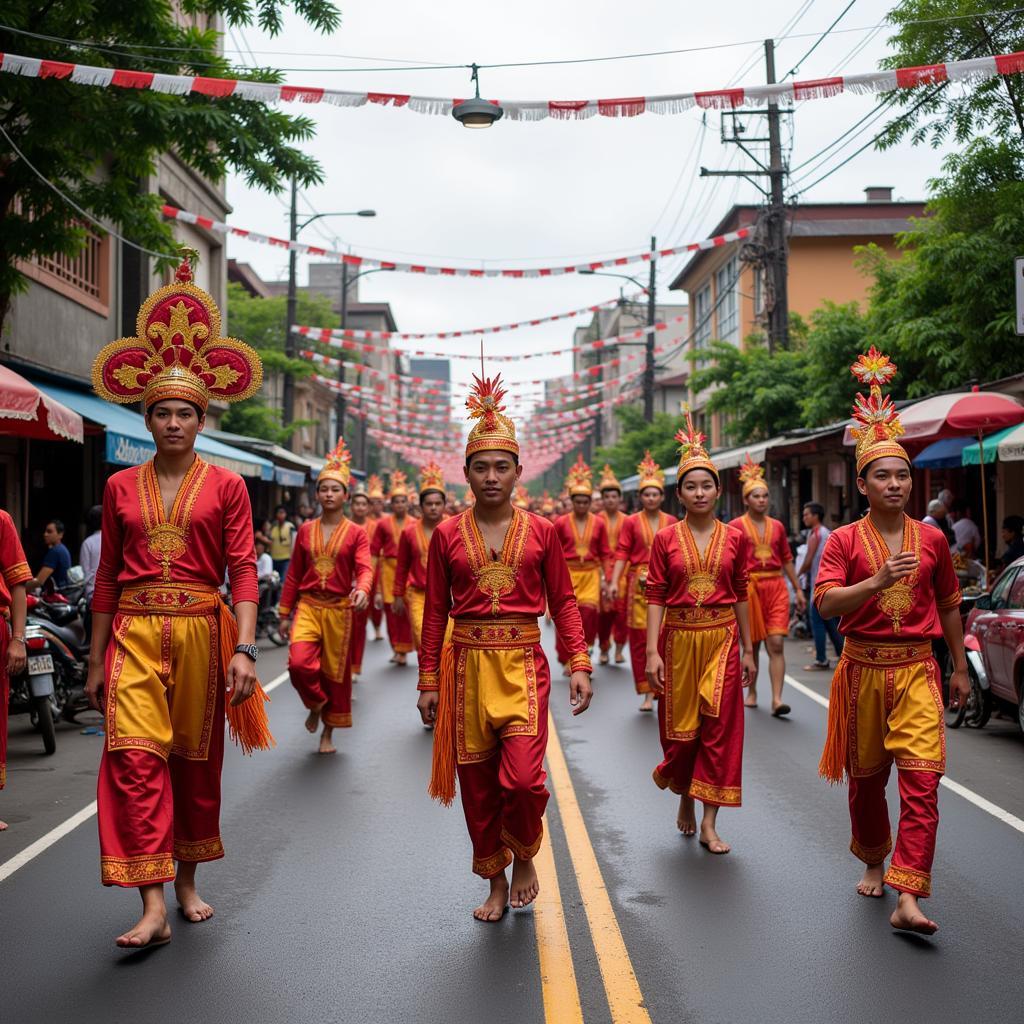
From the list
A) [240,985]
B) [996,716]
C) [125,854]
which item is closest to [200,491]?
[125,854]

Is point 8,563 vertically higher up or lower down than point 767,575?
higher up

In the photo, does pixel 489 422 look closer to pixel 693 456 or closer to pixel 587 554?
pixel 693 456

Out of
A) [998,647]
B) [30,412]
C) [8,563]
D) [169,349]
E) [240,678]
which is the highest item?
[30,412]

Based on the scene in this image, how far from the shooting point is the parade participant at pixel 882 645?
5688mm

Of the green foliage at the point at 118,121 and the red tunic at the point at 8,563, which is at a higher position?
the green foliage at the point at 118,121

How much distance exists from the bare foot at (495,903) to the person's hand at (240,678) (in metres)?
1.37

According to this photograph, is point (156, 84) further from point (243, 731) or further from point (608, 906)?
point (608, 906)

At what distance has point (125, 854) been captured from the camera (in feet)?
16.5

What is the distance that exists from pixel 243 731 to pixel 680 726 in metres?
2.45

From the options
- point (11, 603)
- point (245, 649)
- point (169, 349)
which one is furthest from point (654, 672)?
point (11, 603)

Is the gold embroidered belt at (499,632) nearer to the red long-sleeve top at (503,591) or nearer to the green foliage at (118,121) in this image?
the red long-sleeve top at (503,591)

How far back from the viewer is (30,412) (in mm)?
11055

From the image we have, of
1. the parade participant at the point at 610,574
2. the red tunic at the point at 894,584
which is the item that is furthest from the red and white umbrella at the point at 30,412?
the red tunic at the point at 894,584

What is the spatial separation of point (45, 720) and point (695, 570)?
16.9 ft
